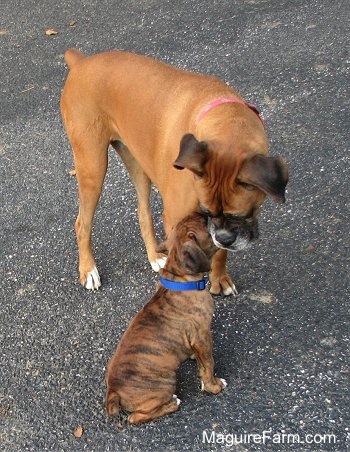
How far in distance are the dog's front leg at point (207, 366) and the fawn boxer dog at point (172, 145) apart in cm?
52

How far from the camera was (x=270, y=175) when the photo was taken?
2988 millimetres

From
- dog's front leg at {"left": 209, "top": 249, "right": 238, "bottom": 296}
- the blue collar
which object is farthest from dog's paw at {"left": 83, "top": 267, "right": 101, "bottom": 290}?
the blue collar

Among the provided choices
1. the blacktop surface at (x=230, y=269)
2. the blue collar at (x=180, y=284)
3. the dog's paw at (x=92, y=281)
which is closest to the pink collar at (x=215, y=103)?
the blue collar at (x=180, y=284)

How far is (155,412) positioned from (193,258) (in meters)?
0.86

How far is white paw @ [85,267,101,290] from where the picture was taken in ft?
14.5

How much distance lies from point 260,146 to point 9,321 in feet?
6.98

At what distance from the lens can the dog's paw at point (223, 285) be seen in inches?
160

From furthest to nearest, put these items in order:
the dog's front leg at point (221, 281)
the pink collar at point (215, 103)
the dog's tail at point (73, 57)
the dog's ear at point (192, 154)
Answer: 1. the dog's tail at point (73, 57)
2. the dog's front leg at point (221, 281)
3. the pink collar at point (215, 103)
4. the dog's ear at point (192, 154)

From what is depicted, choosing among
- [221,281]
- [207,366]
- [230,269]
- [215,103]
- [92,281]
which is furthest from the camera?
[92,281]

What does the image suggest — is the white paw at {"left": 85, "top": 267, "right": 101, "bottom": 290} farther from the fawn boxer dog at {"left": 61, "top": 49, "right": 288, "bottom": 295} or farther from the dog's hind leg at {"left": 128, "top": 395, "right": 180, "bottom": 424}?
the dog's hind leg at {"left": 128, "top": 395, "right": 180, "bottom": 424}

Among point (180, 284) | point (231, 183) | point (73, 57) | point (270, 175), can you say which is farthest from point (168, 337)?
point (73, 57)

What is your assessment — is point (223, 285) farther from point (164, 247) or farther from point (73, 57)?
point (73, 57)

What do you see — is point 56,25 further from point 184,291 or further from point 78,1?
point 184,291

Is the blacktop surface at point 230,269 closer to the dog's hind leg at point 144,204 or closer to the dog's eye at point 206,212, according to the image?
the dog's hind leg at point 144,204
